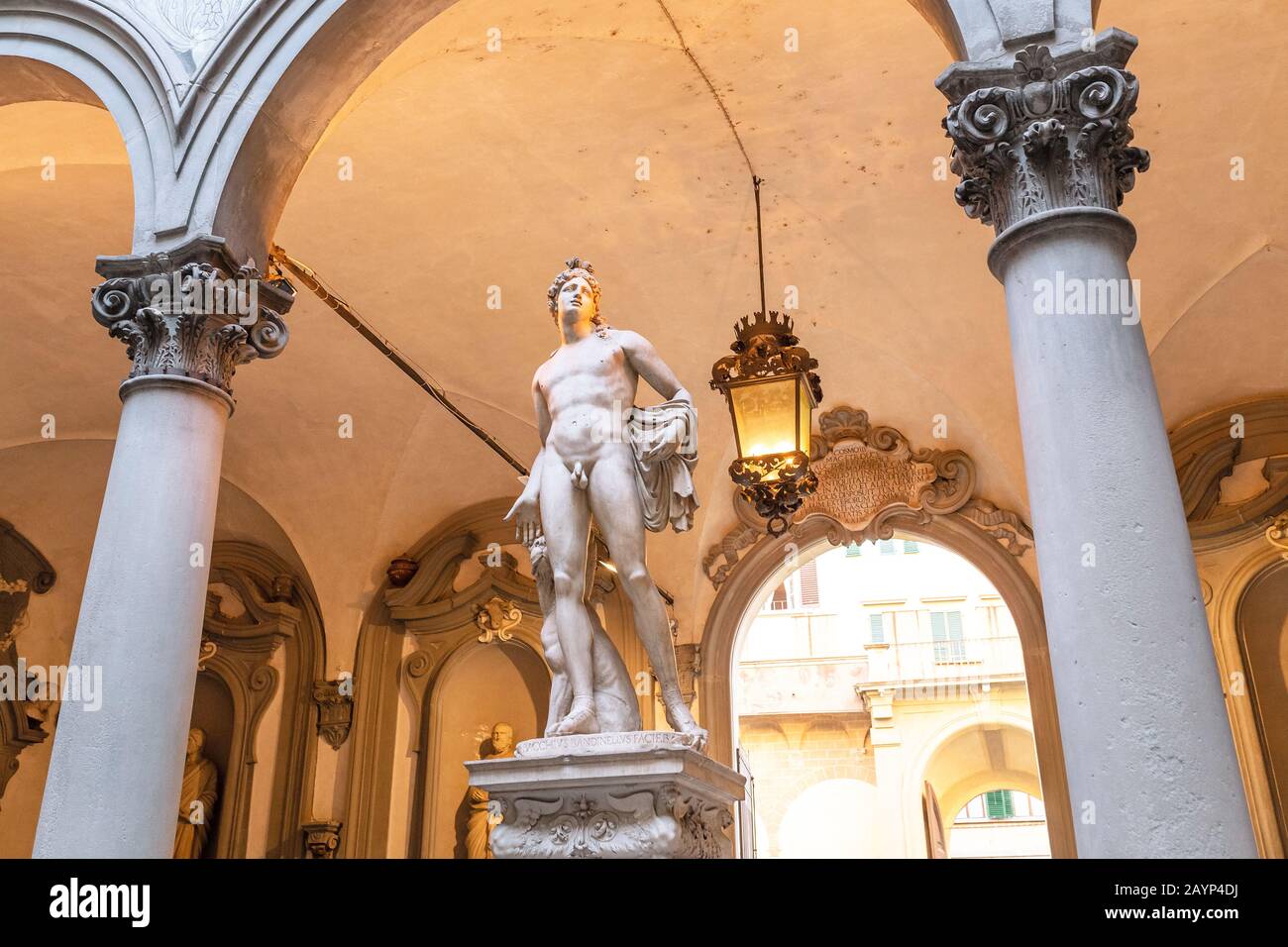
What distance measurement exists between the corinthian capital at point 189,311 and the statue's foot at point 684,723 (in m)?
2.38

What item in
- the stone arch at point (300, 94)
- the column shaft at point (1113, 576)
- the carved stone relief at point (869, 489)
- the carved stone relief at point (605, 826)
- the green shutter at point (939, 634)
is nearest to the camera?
the column shaft at point (1113, 576)

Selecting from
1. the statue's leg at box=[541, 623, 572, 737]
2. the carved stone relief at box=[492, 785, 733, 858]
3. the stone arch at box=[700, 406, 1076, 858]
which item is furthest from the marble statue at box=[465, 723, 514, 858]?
the carved stone relief at box=[492, 785, 733, 858]

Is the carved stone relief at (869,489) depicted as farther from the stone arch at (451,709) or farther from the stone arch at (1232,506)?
the stone arch at (451,709)

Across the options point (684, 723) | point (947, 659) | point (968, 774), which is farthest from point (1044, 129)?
point (947, 659)

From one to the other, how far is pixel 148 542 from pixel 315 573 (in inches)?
221

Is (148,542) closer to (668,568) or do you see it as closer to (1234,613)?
(668,568)

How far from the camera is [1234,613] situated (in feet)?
27.2

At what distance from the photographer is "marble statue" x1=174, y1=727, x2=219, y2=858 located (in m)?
9.68

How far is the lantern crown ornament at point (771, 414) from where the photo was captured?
568cm

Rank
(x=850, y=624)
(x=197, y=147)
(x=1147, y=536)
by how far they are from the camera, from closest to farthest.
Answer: (x=1147, y=536)
(x=197, y=147)
(x=850, y=624)

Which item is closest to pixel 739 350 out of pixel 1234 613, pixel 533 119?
pixel 533 119

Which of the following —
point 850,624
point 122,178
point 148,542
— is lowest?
point 148,542

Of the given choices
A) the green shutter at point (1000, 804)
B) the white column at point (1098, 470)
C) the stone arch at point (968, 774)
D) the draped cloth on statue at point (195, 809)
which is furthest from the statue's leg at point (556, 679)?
the green shutter at point (1000, 804)

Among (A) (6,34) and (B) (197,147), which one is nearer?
(B) (197,147)
